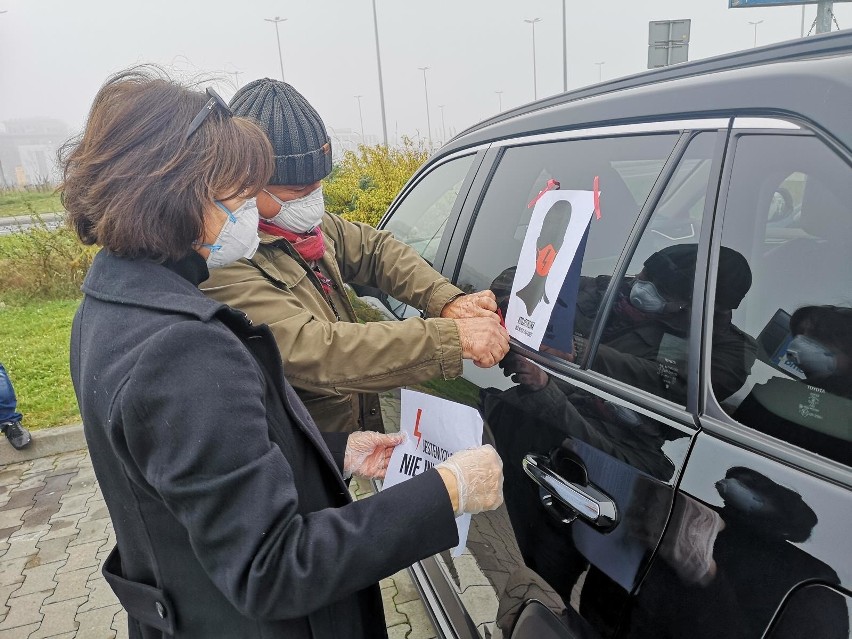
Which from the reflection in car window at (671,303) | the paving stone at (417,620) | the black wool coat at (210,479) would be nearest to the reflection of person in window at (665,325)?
the reflection in car window at (671,303)

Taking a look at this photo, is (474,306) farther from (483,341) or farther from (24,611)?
(24,611)

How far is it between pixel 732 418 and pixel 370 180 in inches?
307

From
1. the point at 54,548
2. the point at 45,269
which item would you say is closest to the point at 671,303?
the point at 54,548

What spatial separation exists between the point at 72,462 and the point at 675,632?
15.0ft

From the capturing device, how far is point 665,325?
113 cm

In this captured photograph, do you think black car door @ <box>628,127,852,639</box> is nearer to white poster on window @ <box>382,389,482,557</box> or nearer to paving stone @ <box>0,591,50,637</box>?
white poster on window @ <box>382,389,482,557</box>

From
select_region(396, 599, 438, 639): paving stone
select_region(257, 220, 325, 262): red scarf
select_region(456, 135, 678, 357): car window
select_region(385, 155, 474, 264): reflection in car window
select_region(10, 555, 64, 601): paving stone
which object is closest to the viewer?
select_region(456, 135, 678, 357): car window

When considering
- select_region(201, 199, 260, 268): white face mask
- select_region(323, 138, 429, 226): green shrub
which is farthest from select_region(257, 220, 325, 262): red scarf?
select_region(323, 138, 429, 226): green shrub

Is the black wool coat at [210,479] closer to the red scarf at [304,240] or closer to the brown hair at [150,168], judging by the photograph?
the brown hair at [150,168]

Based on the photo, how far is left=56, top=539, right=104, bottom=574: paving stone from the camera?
3084 millimetres

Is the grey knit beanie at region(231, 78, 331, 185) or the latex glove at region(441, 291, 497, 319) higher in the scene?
the grey knit beanie at region(231, 78, 331, 185)

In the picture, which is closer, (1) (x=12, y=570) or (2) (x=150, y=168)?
(2) (x=150, y=168)

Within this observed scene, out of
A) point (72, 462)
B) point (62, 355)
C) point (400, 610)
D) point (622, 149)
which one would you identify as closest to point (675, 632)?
point (622, 149)

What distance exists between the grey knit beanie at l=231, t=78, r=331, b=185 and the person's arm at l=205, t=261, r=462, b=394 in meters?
0.33
